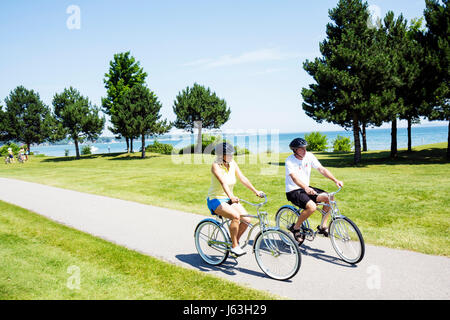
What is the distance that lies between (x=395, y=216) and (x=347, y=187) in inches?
151

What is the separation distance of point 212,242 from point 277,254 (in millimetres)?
1135

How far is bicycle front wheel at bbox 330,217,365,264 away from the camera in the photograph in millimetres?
4586

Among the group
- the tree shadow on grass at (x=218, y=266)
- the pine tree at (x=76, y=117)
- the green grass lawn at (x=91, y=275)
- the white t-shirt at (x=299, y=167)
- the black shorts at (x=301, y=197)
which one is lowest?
the tree shadow on grass at (x=218, y=266)

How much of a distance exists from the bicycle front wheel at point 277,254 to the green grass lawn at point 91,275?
55cm

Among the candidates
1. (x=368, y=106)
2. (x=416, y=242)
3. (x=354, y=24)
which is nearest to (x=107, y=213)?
(x=416, y=242)

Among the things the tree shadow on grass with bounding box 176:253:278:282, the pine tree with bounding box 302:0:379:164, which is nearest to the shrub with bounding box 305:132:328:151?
the pine tree with bounding box 302:0:379:164

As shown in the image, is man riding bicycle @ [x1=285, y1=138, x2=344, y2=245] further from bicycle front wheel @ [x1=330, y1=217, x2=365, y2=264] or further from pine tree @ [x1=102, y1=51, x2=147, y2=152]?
pine tree @ [x1=102, y1=51, x2=147, y2=152]

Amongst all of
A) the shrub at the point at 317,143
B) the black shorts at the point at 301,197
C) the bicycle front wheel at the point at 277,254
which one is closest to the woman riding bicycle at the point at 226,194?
the bicycle front wheel at the point at 277,254

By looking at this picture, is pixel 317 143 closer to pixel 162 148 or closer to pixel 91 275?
pixel 162 148

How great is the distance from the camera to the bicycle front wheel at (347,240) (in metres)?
4.59

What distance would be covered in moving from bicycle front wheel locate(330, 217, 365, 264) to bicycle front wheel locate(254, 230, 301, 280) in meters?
1.09

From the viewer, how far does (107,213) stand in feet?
28.5

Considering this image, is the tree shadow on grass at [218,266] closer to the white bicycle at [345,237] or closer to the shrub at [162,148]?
the white bicycle at [345,237]

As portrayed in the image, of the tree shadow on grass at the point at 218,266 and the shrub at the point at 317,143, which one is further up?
the shrub at the point at 317,143
